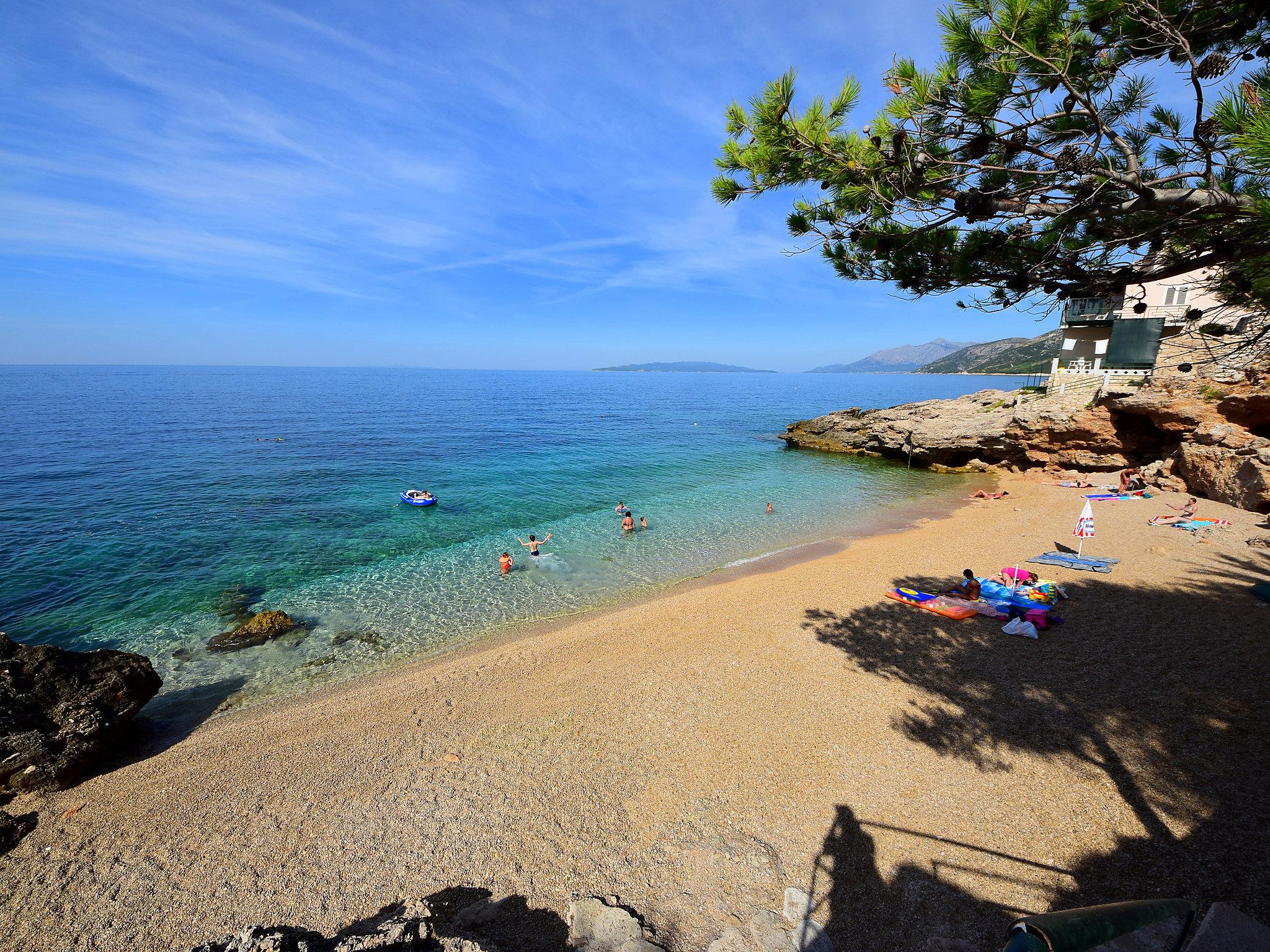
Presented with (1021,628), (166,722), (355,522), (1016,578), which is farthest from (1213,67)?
(355,522)

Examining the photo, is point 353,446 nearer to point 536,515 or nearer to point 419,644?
point 536,515

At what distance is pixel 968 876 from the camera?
18.0 feet

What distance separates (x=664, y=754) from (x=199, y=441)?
5045 cm

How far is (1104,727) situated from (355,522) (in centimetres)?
2481

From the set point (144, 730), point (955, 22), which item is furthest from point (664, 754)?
point (144, 730)

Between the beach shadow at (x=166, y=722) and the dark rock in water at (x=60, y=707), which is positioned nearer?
the dark rock in water at (x=60, y=707)

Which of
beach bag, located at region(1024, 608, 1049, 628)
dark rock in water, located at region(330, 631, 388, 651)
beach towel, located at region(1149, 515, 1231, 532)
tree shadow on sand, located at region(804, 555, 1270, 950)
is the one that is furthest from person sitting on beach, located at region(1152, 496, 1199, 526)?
dark rock in water, located at region(330, 631, 388, 651)

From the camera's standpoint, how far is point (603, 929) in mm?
5023

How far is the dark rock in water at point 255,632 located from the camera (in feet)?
42.0

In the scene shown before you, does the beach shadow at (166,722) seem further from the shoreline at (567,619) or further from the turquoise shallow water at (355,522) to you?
the turquoise shallow water at (355,522)

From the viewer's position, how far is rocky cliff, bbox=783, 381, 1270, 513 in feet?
64.0

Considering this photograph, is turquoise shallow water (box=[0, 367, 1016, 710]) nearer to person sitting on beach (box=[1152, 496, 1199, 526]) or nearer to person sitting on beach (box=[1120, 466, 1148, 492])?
person sitting on beach (box=[1120, 466, 1148, 492])

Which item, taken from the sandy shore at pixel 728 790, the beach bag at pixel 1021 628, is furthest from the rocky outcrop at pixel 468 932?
the beach bag at pixel 1021 628

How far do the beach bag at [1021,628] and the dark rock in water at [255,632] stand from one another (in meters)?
17.6
